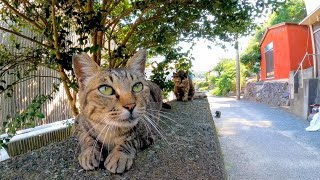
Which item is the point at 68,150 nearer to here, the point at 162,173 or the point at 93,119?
the point at 93,119

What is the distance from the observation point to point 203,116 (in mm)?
4137

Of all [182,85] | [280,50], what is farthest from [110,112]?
[280,50]

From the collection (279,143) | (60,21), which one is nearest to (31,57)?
(60,21)

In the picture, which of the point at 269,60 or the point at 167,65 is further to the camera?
the point at 269,60

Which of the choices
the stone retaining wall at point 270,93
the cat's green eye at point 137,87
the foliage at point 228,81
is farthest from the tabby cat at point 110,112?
the foliage at point 228,81

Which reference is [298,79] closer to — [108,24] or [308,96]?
[308,96]

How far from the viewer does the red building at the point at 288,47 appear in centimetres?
1343

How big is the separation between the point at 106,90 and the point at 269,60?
51.9 feet

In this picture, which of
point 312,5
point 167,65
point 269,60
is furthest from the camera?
point 269,60

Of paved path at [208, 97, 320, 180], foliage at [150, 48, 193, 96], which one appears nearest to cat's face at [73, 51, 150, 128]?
foliage at [150, 48, 193, 96]

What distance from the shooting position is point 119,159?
6.05ft

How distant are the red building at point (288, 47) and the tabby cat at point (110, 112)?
41.6ft

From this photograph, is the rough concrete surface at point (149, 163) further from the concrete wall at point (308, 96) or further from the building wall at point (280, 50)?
the building wall at point (280, 50)

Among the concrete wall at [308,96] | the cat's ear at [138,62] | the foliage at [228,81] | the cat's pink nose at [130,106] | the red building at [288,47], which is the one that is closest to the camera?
the cat's pink nose at [130,106]
